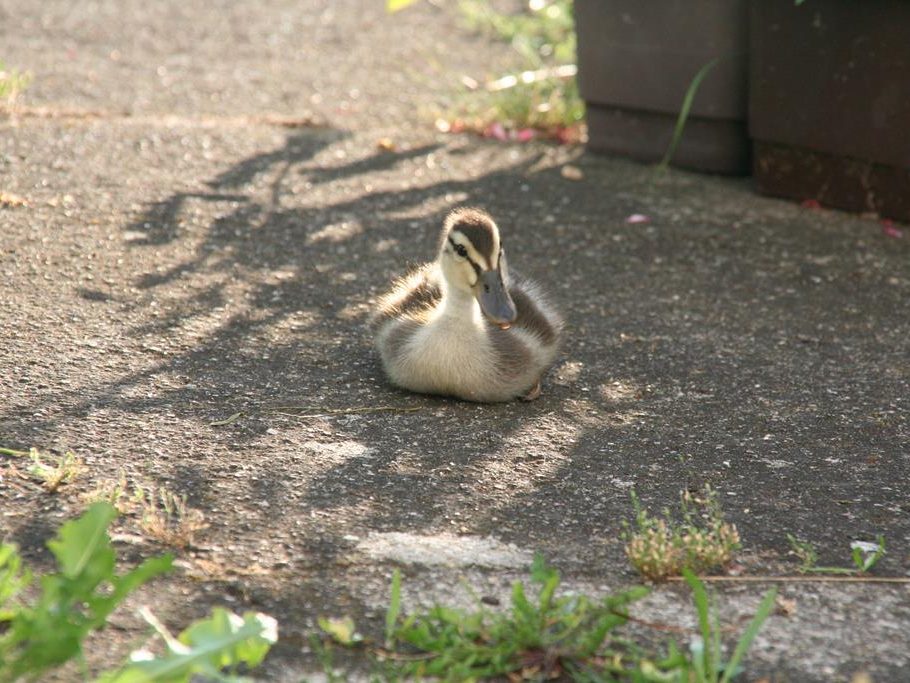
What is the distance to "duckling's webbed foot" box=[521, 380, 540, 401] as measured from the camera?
16.3 ft

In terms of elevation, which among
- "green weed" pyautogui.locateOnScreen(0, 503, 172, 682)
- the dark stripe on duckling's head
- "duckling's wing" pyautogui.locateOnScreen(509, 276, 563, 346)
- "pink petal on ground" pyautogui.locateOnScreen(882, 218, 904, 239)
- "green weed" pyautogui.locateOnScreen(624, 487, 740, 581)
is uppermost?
"green weed" pyautogui.locateOnScreen(0, 503, 172, 682)

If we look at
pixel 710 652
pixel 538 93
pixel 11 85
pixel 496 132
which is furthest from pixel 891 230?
pixel 11 85

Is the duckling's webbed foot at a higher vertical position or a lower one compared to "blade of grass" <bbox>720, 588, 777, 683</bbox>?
lower

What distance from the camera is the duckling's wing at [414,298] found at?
5.24 meters

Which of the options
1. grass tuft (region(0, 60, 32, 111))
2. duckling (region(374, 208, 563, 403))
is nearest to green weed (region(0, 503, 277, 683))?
duckling (region(374, 208, 563, 403))

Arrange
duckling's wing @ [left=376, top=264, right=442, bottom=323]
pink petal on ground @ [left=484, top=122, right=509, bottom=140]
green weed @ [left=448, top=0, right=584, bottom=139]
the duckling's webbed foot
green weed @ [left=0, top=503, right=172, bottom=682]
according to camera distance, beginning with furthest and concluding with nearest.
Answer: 1. green weed @ [left=448, top=0, right=584, bottom=139]
2. pink petal on ground @ [left=484, top=122, right=509, bottom=140]
3. duckling's wing @ [left=376, top=264, right=442, bottom=323]
4. the duckling's webbed foot
5. green weed @ [left=0, top=503, right=172, bottom=682]

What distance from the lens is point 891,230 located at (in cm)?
691

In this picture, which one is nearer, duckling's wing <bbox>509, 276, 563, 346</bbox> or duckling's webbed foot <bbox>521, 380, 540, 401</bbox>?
duckling's webbed foot <bbox>521, 380, 540, 401</bbox>

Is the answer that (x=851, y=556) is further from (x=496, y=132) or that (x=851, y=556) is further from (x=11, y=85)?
(x=11, y=85)

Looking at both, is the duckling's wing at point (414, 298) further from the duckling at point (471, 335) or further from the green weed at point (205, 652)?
the green weed at point (205, 652)

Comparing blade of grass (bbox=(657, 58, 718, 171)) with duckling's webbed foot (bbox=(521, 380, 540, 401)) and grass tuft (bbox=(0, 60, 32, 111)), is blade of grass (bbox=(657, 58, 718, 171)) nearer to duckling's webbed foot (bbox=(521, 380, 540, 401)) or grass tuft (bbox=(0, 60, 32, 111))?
duckling's webbed foot (bbox=(521, 380, 540, 401))

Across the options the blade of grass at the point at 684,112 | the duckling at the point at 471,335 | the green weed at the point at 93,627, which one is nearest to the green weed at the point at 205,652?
the green weed at the point at 93,627

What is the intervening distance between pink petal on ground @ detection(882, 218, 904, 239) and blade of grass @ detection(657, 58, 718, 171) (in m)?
1.27

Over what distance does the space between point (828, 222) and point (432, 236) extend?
2.18m
